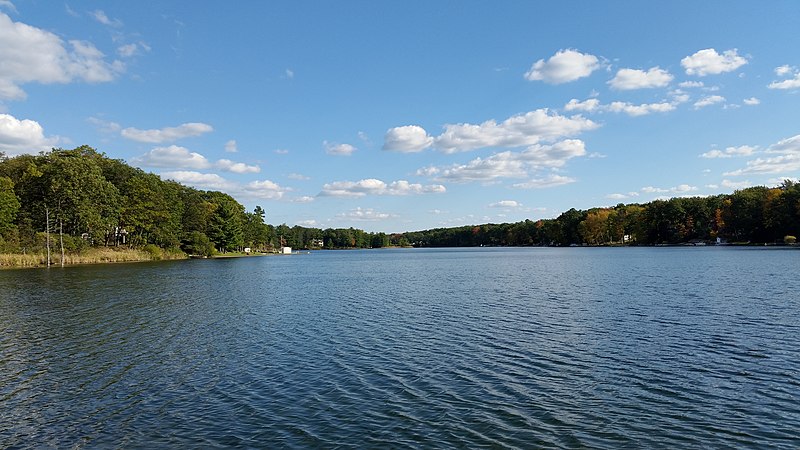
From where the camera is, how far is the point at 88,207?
84688 mm

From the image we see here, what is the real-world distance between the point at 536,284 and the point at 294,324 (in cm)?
2697

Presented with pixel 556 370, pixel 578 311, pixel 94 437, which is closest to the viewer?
pixel 94 437

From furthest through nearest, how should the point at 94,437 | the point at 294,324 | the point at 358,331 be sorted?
the point at 294,324 → the point at 358,331 → the point at 94,437

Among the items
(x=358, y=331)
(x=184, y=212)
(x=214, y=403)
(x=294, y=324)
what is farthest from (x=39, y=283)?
(x=184, y=212)

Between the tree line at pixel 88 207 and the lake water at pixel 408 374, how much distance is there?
5728 centimetres

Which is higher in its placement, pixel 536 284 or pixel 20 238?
pixel 20 238

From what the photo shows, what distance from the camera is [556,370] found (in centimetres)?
1689

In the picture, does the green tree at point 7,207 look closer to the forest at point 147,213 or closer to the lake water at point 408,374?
the forest at point 147,213

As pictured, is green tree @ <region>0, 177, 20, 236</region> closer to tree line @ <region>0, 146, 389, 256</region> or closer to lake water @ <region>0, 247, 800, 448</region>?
tree line @ <region>0, 146, 389, 256</region>

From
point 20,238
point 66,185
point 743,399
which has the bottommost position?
point 743,399

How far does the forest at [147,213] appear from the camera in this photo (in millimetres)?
82000

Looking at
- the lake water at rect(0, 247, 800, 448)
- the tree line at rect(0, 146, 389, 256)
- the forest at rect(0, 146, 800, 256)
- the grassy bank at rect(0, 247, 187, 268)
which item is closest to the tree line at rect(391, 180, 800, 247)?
the forest at rect(0, 146, 800, 256)

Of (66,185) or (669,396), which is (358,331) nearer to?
(669,396)

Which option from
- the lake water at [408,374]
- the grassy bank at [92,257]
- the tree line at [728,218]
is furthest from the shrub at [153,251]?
the tree line at [728,218]
